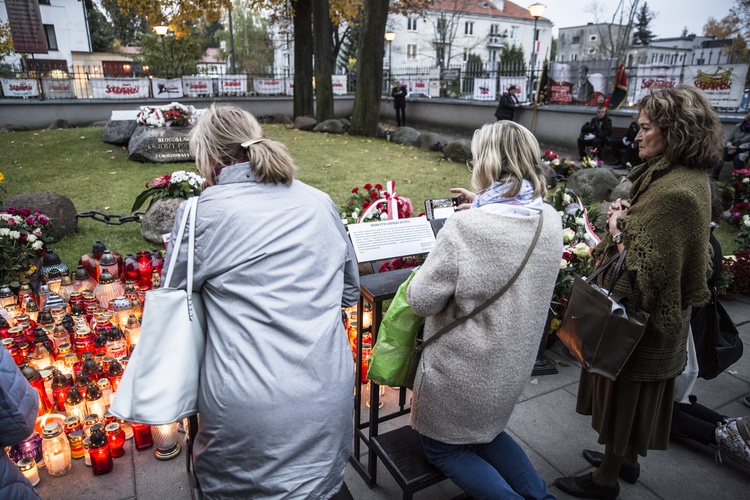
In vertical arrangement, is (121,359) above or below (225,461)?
below

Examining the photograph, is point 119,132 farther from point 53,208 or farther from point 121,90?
point 121,90

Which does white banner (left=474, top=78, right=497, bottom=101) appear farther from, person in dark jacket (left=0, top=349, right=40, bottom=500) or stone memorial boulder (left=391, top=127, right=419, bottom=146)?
person in dark jacket (left=0, top=349, right=40, bottom=500)

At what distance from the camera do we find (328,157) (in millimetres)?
12344

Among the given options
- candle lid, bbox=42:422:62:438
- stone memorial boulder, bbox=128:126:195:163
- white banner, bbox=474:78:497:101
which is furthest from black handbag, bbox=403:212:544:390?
white banner, bbox=474:78:497:101

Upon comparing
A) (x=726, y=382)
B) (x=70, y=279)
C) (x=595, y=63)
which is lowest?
(x=726, y=382)

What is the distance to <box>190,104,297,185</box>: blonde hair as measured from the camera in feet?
5.60

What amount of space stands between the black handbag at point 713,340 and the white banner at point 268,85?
2104cm

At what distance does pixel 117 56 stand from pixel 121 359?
45.2 m

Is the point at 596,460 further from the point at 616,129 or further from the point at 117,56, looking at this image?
the point at 117,56

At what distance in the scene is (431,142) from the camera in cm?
1419

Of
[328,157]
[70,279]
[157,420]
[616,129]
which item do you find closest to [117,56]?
[328,157]

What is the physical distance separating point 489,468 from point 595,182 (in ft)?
27.5

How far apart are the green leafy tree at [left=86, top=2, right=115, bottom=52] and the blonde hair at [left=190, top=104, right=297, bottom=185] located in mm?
45780

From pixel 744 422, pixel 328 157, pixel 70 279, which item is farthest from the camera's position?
pixel 328 157
